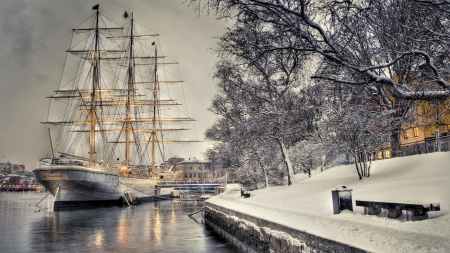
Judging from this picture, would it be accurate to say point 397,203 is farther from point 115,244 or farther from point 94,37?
point 94,37

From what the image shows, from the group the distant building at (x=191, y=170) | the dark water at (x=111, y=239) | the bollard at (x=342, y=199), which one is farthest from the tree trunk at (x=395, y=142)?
the distant building at (x=191, y=170)

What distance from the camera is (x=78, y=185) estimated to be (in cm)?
5019

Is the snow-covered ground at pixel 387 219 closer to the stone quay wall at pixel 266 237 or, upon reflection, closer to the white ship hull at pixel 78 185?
the stone quay wall at pixel 266 237

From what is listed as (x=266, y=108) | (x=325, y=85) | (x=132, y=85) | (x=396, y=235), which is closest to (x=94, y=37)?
(x=132, y=85)

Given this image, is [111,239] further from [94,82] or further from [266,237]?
[94,82]

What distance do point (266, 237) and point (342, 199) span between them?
2.71m

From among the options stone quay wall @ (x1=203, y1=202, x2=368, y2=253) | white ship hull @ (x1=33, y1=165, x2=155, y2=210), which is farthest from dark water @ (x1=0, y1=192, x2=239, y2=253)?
white ship hull @ (x1=33, y1=165, x2=155, y2=210)

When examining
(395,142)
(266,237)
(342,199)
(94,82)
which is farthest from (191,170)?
(342,199)

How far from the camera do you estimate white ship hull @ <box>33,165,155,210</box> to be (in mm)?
48469

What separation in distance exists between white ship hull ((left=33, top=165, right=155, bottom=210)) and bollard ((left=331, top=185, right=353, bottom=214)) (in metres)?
42.8

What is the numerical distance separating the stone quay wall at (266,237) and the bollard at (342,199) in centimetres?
166

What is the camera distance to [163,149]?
86938 mm

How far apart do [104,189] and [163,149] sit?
31.7 metres

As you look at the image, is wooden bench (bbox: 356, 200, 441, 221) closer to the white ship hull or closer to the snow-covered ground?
the snow-covered ground
